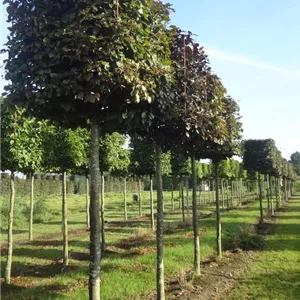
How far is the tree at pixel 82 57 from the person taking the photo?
13.8 feet

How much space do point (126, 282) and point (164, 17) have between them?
5504 millimetres

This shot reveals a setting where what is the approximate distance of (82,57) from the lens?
4238mm

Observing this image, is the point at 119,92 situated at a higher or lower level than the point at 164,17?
lower

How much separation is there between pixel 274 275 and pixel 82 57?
26.0ft

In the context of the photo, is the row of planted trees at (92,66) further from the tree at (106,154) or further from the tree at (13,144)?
the tree at (106,154)

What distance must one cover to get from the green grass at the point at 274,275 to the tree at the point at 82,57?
4841 millimetres

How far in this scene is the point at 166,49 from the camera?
5.63 metres

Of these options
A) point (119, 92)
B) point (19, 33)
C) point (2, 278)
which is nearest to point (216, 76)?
point (119, 92)

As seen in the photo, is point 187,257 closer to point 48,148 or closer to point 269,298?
point 269,298

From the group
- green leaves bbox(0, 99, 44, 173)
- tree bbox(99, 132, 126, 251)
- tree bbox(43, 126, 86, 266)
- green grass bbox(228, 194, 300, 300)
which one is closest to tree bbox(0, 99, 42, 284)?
green leaves bbox(0, 99, 44, 173)

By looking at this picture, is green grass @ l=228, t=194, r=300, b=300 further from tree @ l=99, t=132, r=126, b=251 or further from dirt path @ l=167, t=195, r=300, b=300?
tree @ l=99, t=132, r=126, b=251

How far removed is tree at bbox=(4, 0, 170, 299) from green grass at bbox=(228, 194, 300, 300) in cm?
484

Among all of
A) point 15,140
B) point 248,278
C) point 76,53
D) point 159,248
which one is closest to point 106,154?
point 15,140

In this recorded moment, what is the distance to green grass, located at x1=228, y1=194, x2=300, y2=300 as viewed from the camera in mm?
7980
